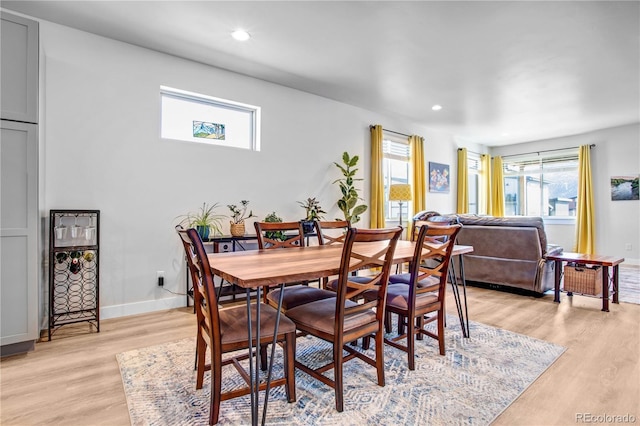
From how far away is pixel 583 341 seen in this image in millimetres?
2576

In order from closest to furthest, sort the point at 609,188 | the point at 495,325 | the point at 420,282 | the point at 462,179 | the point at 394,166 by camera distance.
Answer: the point at 420,282 < the point at 495,325 < the point at 394,166 < the point at 609,188 < the point at 462,179

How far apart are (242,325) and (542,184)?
8370 mm

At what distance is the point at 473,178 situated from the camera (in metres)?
8.13

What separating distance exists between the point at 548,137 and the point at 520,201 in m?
1.61

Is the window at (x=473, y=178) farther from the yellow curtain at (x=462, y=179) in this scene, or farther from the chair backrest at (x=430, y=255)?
the chair backrest at (x=430, y=255)

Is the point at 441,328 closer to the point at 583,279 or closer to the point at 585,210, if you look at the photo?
the point at 583,279

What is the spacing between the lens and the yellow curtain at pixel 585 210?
662 cm

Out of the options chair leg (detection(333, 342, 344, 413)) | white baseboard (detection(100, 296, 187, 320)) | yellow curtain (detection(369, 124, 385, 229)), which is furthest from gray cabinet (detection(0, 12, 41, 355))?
yellow curtain (detection(369, 124, 385, 229))

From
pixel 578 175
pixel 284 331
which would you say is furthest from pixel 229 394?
pixel 578 175

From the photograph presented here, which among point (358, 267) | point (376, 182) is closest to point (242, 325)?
point (358, 267)

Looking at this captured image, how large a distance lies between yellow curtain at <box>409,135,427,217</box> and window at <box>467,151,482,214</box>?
2.21 m

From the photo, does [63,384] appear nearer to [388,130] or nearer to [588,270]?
[588,270]

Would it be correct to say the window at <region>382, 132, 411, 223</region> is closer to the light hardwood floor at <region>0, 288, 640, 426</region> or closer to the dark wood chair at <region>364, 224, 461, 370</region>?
the light hardwood floor at <region>0, 288, 640, 426</region>

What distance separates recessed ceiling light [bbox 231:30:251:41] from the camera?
3012mm
